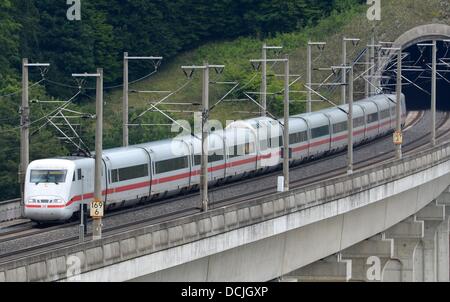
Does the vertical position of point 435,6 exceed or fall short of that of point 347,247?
it exceeds it

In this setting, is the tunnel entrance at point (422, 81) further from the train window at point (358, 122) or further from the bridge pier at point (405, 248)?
the bridge pier at point (405, 248)

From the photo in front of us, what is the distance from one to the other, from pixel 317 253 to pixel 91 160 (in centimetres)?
940

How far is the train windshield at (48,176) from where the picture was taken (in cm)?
6006

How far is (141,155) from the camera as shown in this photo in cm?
6744

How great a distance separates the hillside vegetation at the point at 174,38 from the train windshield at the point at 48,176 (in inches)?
1507

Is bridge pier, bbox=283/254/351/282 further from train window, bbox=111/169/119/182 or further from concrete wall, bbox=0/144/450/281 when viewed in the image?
train window, bbox=111/169/119/182

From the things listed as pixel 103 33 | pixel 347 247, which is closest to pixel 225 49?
pixel 103 33

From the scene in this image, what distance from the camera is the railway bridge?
4372 centimetres

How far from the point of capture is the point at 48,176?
60312 mm

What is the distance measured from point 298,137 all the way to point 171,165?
18.0 meters

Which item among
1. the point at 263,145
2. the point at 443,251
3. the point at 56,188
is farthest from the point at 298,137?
the point at 56,188

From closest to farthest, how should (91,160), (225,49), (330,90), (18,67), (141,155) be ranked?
(91,160) → (141,155) → (18,67) → (330,90) → (225,49)

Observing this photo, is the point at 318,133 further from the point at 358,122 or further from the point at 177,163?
the point at 177,163
